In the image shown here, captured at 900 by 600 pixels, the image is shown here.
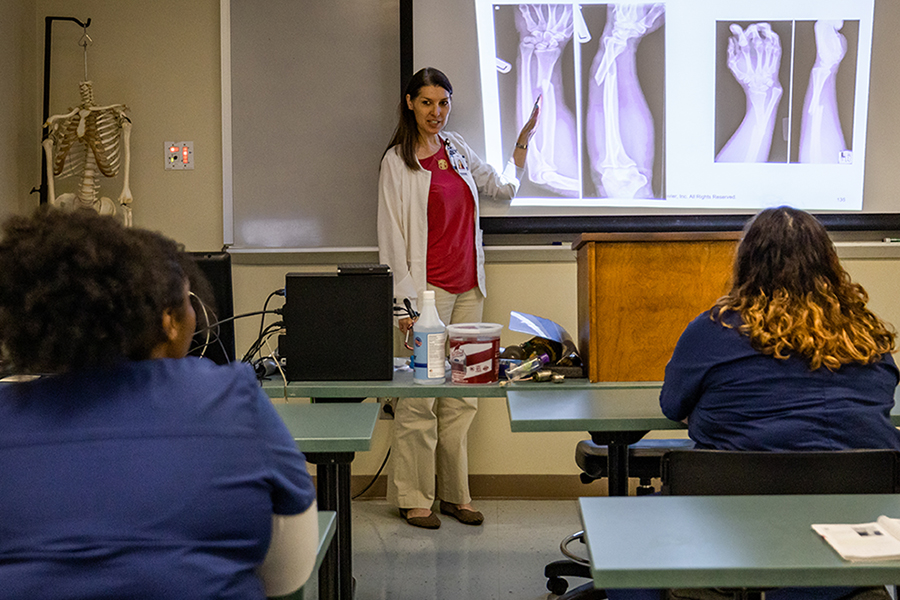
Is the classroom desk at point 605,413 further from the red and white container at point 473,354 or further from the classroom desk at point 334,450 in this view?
the classroom desk at point 334,450

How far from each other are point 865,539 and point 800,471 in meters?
0.27

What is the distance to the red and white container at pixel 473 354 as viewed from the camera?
1.99 m

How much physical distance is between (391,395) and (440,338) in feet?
0.67

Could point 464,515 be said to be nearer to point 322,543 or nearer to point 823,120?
point 322,543

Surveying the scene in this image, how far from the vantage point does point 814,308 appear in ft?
4.91

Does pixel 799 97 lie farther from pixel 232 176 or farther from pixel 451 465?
pixel 232 176

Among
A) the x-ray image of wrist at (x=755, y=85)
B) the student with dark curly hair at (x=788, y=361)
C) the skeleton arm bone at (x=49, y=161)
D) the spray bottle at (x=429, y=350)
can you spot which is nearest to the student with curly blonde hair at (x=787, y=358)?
the student with dark curly hair at (x=788, y=361)

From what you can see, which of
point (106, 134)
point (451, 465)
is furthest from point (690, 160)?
point (106, 134)

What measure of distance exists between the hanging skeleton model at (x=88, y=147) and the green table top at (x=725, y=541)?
8.77ft

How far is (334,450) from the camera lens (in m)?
1.50

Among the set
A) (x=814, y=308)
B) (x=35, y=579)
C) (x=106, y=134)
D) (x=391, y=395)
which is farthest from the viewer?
(x=106, y=134)

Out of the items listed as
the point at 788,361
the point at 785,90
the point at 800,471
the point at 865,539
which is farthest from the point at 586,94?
the point at 865,539

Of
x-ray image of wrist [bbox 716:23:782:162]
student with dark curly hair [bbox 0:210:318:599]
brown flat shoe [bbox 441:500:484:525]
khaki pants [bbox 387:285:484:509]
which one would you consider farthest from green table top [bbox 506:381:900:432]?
x-ray image of wrist [bbox 716:23:782:162]

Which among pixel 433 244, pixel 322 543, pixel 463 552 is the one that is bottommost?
pixel 463 552
